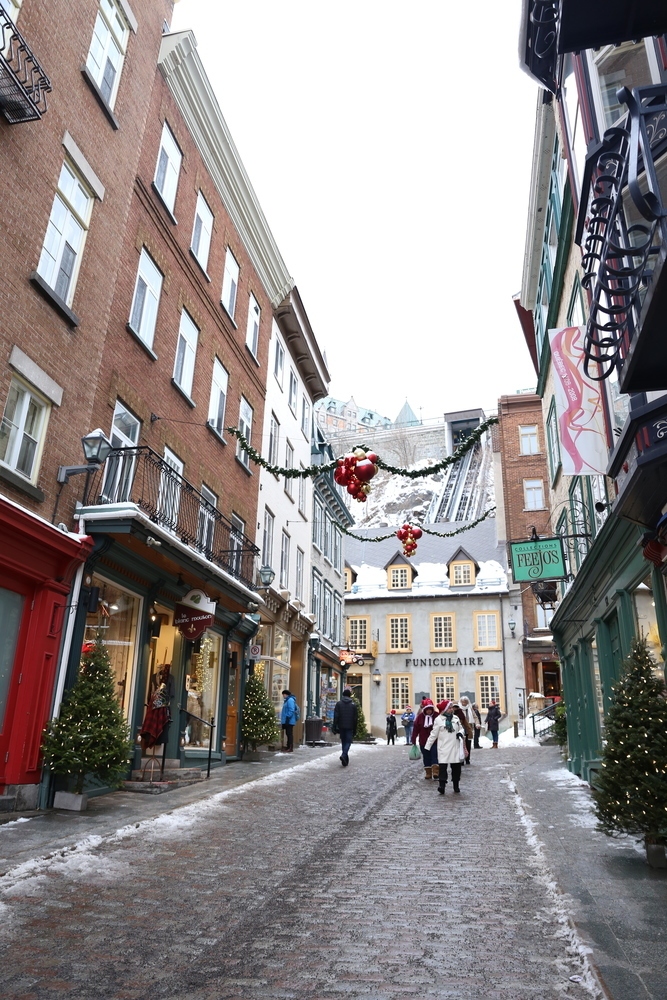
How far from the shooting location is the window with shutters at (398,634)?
4612 centimetres

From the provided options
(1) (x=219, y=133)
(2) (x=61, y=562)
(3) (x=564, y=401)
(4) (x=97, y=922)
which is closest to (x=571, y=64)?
(3) (x=564, y=401)

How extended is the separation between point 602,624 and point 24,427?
9.93m

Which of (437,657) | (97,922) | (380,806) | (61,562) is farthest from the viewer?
(437,657)

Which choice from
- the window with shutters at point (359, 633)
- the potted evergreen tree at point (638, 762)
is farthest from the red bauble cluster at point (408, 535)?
the window with shutters at point (359, 633)

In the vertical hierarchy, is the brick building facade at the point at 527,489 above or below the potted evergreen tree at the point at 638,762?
above

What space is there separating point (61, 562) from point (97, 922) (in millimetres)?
6071

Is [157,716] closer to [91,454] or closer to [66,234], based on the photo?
[91,454]

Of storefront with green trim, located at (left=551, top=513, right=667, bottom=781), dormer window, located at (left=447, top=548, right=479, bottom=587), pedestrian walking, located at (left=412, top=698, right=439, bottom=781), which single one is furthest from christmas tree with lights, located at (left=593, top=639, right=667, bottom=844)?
dormer window, located at (left=447, top=548, right=479, bottom=587)

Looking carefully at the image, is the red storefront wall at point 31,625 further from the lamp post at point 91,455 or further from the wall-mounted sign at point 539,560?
the wall-mounted sign at point 539,560

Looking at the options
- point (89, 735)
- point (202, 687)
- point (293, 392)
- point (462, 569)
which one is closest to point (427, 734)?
point (202, 687)

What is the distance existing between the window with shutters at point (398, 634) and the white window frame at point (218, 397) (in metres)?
30.3

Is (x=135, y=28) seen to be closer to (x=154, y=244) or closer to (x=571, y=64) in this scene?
(x=154, y=244)

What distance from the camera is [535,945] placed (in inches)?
189

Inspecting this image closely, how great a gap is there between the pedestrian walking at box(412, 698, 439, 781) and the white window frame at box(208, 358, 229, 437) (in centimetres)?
826
